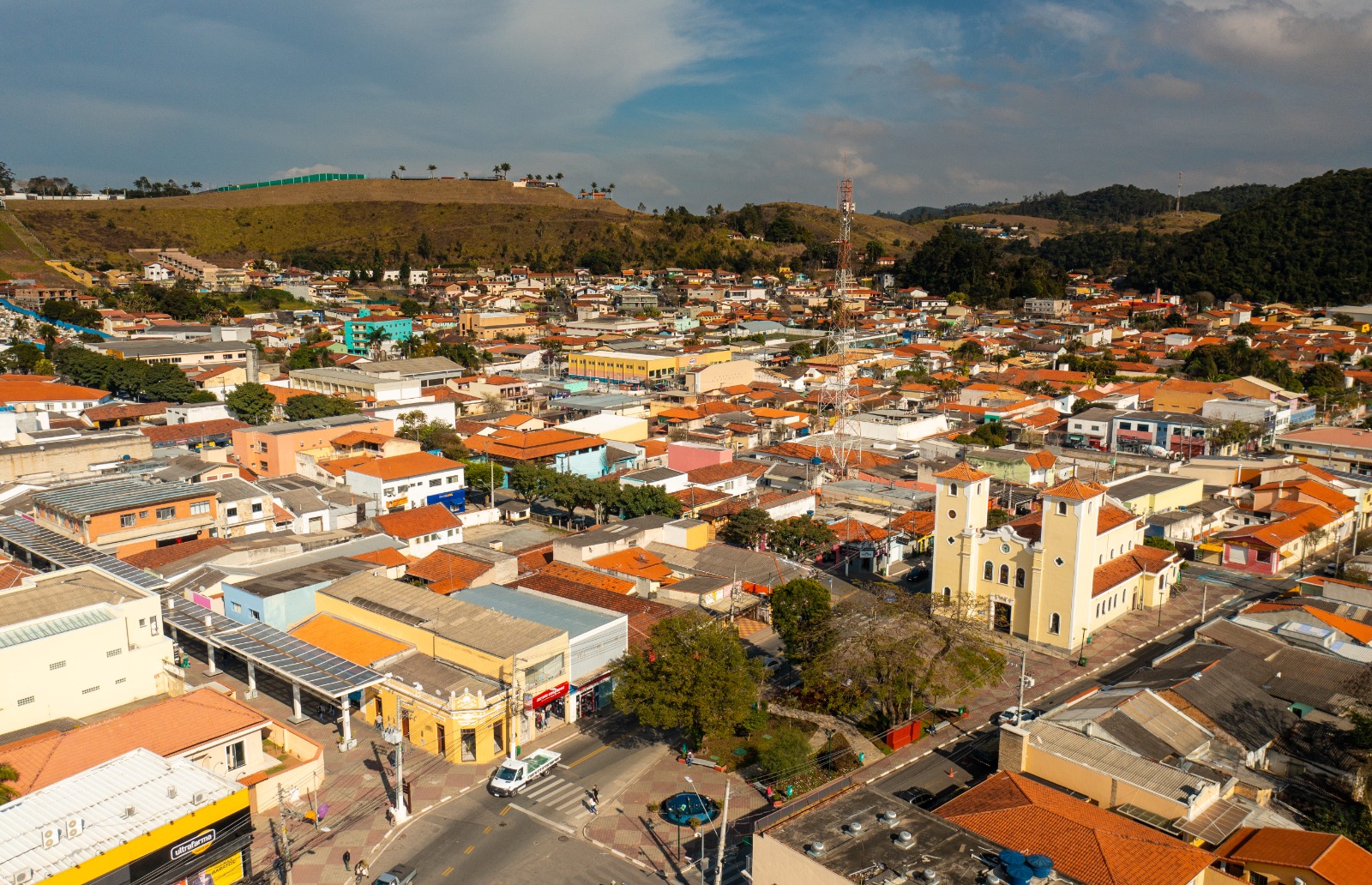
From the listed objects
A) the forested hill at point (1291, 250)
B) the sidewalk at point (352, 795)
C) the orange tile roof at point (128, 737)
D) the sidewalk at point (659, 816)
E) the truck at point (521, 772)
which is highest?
the forested hill at point (1291, 250)

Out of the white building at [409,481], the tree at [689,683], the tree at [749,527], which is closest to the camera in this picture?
the tree at [689,683]

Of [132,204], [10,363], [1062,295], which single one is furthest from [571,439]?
[132,204]

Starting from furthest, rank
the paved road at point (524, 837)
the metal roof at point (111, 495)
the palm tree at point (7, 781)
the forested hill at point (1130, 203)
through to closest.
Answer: the forested hill at point (1130, 203)
the metal roof at point (111, 495)
the paved road at point (524, 837)
the palm tree at point (7, 781)

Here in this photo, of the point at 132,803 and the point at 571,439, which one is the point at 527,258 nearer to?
the point at 571,439

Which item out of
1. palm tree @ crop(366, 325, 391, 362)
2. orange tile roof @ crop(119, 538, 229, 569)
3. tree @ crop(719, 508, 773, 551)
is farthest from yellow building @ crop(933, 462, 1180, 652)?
palm tree @ crop(366, 325, 391, 362)

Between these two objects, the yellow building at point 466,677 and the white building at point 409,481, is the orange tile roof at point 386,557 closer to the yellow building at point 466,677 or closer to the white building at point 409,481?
the yellow building at point 466,677

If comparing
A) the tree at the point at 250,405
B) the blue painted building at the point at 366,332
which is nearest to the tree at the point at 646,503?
the tree at the point at 250,405

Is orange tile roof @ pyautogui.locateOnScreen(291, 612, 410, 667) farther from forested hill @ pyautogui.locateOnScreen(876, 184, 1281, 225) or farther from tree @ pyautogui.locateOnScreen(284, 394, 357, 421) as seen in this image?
forested hill @ pyautogui.locateOnScreen(876, 184, 1281, 225)

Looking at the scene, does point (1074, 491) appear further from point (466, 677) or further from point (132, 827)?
point (132, 827)
